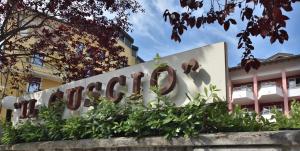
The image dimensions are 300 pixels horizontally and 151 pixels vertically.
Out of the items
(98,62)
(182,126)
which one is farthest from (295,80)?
(182,126)

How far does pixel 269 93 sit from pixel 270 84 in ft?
2.73

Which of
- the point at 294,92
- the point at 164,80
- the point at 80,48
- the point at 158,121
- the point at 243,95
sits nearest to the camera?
the point at 158,121

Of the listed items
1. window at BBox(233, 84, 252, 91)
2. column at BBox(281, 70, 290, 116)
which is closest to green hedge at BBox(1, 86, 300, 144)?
column at BBox(281, 70, 290, 116)

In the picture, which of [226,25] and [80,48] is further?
[80,48]

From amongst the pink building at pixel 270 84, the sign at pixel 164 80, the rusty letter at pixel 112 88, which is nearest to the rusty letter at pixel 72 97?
the sign at pixel 164 80

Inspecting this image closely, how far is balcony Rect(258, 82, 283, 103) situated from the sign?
29.7 m

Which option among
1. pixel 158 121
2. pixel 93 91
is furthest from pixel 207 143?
pixel 93 91

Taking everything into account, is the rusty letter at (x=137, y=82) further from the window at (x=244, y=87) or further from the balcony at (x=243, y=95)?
the window at (x=244, y=87)

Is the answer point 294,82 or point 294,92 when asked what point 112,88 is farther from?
point 294,82

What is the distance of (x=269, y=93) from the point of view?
3500cm

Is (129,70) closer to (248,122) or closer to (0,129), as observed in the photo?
(248,122)

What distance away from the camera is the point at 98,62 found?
1191 centimetres

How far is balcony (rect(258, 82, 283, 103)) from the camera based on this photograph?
34.9m

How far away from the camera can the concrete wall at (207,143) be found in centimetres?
400
